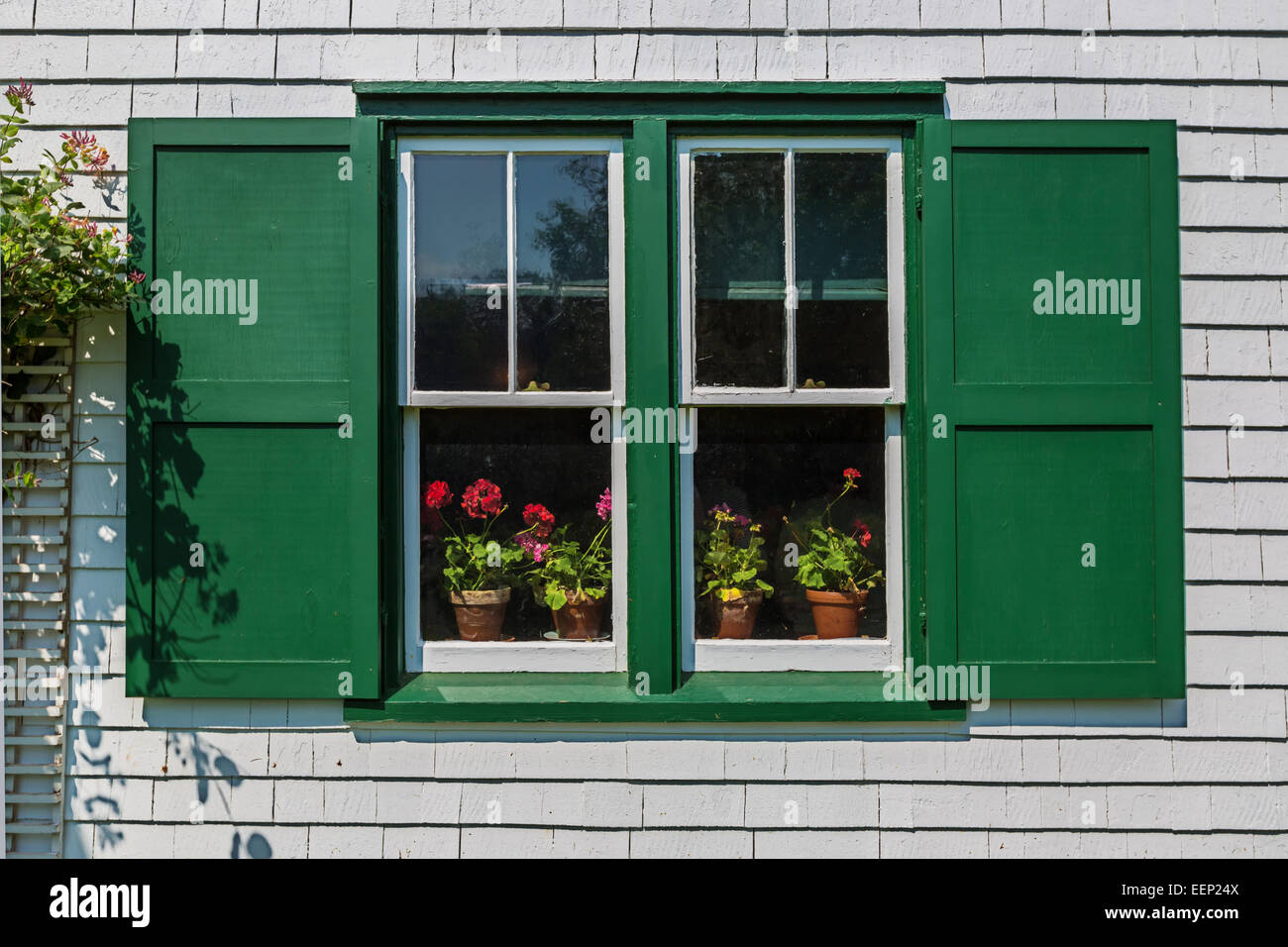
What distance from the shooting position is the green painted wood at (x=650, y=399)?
311 centimetres

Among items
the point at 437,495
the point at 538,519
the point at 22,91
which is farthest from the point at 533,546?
the point at 22,91

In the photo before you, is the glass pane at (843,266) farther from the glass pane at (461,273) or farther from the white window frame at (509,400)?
the glass pane at (461,273)

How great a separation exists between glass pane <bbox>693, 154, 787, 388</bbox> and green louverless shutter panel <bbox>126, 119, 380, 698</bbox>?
40.1 inches

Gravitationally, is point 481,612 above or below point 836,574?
below

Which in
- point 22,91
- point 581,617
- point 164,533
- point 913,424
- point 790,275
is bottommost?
point 581,617

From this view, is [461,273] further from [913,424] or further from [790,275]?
[913,424]

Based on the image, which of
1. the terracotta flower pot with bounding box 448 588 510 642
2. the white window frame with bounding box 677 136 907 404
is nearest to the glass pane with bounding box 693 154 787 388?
the white window frame with bounding box 677 136 907 404

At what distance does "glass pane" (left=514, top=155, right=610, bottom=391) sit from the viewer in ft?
10.5

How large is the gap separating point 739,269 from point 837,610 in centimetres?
113

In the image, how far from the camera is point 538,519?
10.5 feet

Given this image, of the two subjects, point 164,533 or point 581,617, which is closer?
point 164,533

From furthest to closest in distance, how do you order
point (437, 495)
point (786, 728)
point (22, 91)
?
point (437, 495) → point (786, 728) → point (22, 91)

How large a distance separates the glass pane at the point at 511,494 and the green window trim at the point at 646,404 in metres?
0.11

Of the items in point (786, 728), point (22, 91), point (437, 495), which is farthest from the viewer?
point (437, 495)
